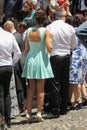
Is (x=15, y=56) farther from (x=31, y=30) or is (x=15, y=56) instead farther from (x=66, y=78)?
(x=66, y=78)

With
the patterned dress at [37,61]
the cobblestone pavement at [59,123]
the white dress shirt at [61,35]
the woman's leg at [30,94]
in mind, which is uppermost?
the white dress shirt at [61,35]

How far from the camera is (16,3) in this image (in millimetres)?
12656

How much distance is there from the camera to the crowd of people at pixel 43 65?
27.6 ft

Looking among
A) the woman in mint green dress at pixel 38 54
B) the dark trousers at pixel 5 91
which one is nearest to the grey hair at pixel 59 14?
the woman in mint green dress at pixel 38 54

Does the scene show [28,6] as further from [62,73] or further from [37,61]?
[37,61]

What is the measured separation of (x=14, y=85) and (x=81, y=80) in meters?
1.31

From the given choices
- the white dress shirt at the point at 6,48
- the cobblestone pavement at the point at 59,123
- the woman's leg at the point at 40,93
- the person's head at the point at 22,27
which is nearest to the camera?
the white dress shirt at the point at 6,48

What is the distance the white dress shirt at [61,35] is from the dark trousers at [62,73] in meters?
0.10

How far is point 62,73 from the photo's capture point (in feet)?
30.0

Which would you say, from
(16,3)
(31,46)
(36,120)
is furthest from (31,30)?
(16,3)

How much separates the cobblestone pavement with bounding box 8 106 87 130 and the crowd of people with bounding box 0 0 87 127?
13cm

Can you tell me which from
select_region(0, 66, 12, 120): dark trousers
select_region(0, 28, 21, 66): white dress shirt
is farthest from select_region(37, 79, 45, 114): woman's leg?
select_region(0, 28, 21, 66): white dress shirt

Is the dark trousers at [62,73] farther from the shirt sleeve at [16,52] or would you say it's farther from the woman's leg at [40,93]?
the shirt sleeve at [16,52]

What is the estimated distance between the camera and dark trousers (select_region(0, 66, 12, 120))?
8242 millimetres
